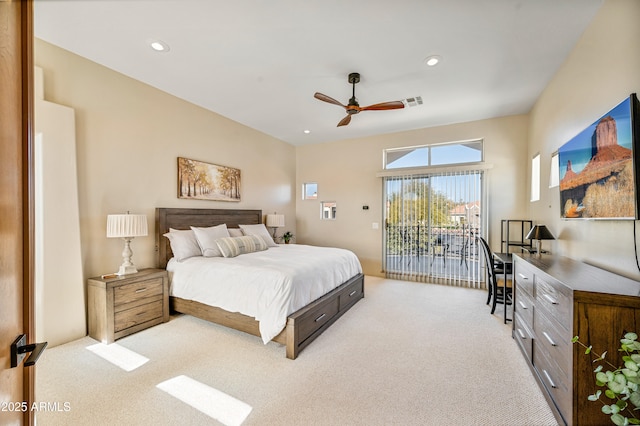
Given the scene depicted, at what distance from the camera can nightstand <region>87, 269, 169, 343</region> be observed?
2742 millimetres

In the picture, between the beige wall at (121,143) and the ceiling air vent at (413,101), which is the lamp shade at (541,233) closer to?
the ceiling air vent at (413,101)

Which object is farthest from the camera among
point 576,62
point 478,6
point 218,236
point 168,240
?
point 218,236

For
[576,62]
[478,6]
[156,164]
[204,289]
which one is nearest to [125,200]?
[156,164]

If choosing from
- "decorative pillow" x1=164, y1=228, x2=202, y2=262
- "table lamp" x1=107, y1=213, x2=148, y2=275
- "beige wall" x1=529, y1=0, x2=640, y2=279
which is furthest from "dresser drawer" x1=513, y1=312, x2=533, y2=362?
"table lamp" x1=107, y1=213, x2=148, y2=275

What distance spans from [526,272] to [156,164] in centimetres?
Answer: 456

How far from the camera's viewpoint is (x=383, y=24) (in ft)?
7.87

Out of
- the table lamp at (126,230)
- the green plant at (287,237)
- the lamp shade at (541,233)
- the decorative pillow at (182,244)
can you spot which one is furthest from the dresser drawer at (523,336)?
the green plant at (287,237)

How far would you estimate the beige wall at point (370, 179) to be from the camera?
15.0 ft

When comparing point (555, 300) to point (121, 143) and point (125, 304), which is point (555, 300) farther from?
point (121, 143)

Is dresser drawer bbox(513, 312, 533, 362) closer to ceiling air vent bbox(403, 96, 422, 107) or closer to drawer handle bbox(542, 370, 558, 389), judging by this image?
drawer handle bbox(542, 370, 558, 389)

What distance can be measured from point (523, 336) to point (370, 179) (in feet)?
12.8

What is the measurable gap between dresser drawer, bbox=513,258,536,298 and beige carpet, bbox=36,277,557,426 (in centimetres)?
67

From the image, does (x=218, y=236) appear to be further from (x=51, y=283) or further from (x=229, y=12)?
(x=229, y=12)

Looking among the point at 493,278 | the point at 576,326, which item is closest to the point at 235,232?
the point at 493,278
